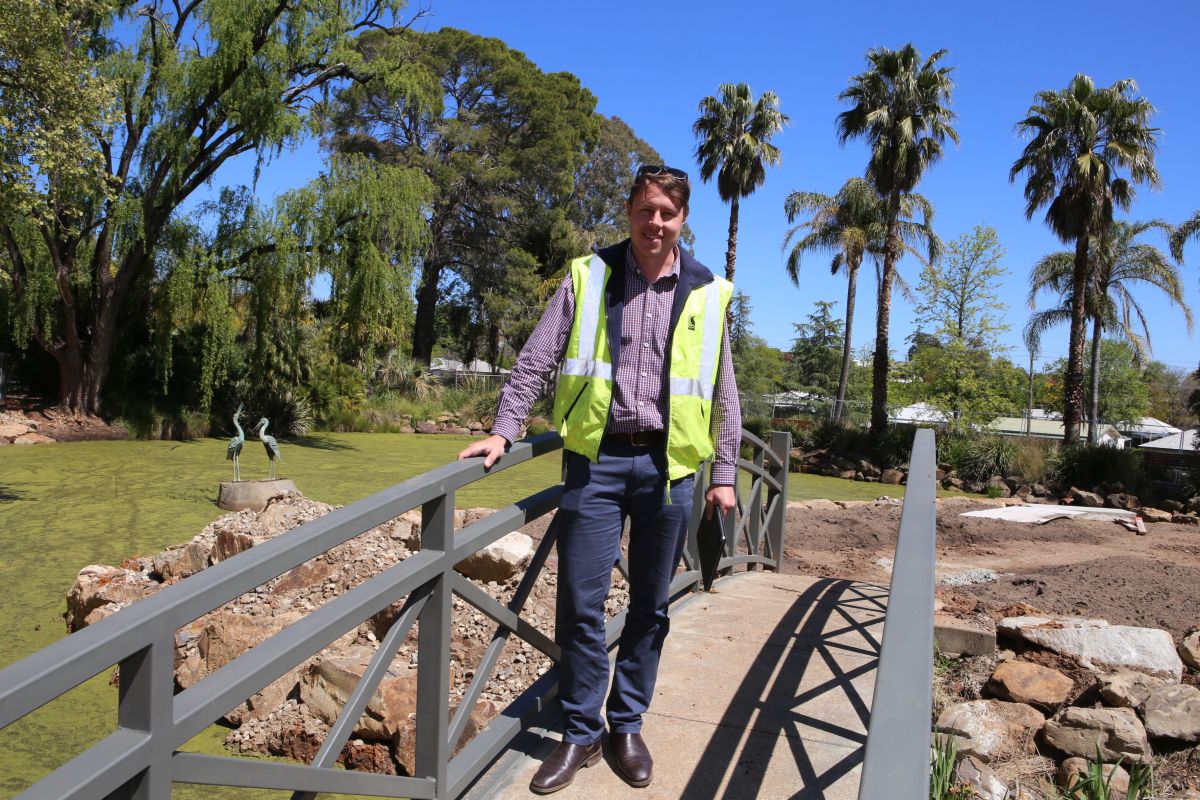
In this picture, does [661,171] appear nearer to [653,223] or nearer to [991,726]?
[653,223]

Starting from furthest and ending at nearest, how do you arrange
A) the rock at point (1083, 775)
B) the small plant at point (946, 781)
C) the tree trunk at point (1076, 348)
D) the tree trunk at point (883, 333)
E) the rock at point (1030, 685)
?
the tree trunk at point (883, 333) → the tree trunk at point (1076, 348) → the rock at point (1030, 685) → the rock at point (1083, 775) → the small plant at point (946, 781)

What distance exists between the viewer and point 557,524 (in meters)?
2.73

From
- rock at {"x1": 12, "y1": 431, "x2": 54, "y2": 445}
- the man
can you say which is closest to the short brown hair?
the man

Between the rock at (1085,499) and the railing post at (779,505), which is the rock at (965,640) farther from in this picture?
the rock at (1085,499)

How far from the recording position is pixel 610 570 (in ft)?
8.39

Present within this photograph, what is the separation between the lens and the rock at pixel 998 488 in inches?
782

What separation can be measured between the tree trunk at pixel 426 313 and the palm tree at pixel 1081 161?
20546mm

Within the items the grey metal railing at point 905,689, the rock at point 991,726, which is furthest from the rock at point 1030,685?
the grey metal railing at point 905,689

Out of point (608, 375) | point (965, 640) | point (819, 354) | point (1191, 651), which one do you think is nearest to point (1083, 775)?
point (965, 640)

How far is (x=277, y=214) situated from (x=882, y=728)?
19.8 meters

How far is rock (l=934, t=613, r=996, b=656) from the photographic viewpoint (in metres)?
4.42

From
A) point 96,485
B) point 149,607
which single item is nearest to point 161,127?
point 96,485

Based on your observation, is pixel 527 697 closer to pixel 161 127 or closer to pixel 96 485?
pixel 96 485

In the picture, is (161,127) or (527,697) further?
(161,127)
